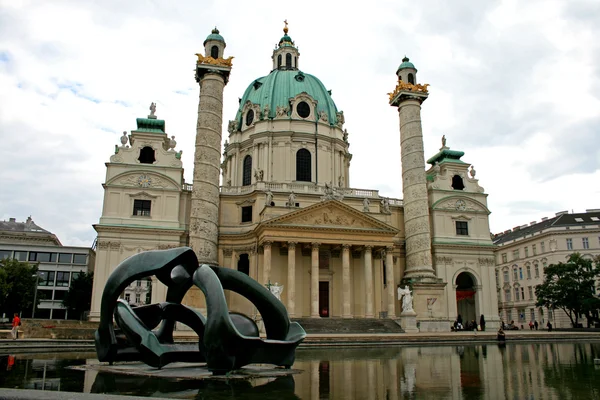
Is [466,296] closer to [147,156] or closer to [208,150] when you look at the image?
[208,150]

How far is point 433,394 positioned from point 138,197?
34785mm

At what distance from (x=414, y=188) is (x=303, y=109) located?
15554mm

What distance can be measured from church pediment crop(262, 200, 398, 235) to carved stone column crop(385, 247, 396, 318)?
193cm

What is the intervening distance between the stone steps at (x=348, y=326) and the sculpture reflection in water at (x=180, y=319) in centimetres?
2109

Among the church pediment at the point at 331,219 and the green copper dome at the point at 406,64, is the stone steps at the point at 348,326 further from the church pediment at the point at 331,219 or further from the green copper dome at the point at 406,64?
the green copper dome at the point at 406,64

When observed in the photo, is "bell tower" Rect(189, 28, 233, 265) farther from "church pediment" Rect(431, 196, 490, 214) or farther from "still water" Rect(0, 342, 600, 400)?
"still water" Rect(0, 342, 600, 400)

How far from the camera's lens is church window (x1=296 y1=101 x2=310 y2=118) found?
5069 centimetres

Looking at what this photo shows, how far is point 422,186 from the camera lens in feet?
136

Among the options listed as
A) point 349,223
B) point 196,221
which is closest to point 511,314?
point 349,223

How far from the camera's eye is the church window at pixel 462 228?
152 feet

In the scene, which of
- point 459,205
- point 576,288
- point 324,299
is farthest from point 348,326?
point 576,288

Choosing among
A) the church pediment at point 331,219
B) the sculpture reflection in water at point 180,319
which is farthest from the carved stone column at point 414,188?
the sculpture reflection in water at point 180,319

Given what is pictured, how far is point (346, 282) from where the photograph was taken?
38375 millimetres

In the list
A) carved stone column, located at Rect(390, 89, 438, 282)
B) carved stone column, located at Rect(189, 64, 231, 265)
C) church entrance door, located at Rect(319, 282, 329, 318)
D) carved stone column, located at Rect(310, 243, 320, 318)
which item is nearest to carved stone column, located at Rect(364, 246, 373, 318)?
carved stone column, located at Rect(390, 89, 438, 282)
